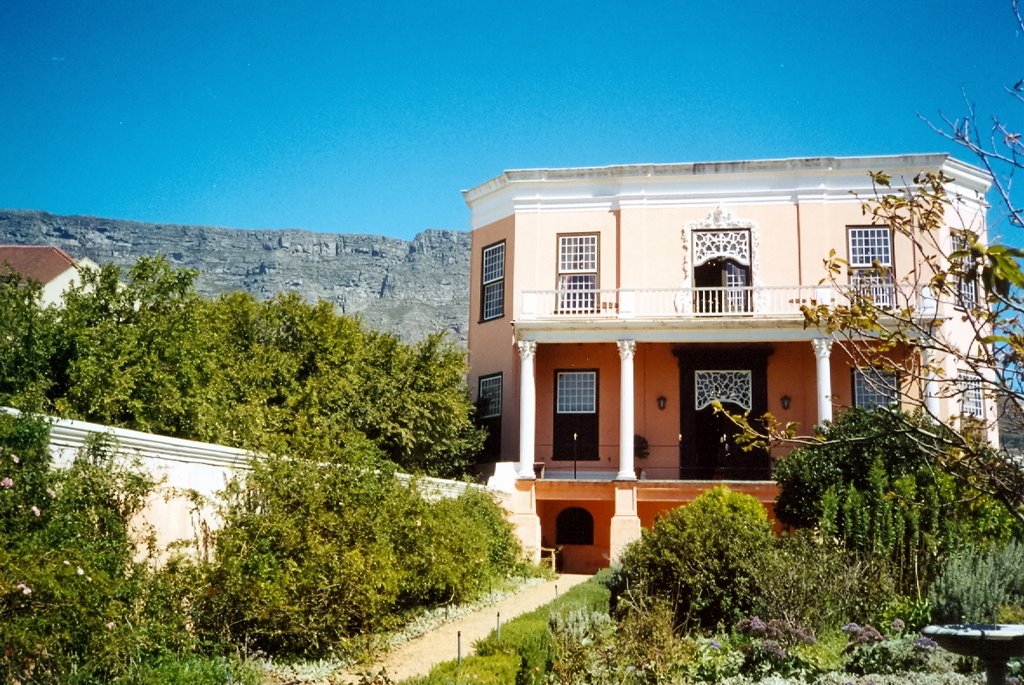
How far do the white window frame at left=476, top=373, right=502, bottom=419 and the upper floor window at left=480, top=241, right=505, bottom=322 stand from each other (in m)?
1.61

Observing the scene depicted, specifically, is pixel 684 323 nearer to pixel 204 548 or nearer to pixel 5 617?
pixel 204 548

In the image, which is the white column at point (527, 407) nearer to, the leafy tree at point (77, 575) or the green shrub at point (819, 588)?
the green shrub at point (819, 588)

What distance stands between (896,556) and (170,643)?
9.25 m

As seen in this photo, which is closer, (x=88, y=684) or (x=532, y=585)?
(x=88, y=684)

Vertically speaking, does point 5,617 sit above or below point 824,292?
below

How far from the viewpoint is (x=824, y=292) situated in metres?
22.8

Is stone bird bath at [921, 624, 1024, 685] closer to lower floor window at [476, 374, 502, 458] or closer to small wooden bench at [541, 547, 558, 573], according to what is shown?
small wooden bench at [541, 547, 558, 573]

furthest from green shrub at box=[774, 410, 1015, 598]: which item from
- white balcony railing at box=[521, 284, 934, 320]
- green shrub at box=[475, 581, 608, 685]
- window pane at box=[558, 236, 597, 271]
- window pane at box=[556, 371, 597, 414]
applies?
window pane at box=[558, 236, 597, 271]

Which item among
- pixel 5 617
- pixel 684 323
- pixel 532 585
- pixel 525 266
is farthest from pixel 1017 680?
pixel 525 266

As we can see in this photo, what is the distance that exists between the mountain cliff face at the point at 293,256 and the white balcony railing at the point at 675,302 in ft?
254

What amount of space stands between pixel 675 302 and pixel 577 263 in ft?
8.85

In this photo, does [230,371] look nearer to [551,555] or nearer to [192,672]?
Answer: [551,555]

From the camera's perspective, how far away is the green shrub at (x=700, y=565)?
12672mm

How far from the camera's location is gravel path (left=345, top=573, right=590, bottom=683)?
10.5 metres
